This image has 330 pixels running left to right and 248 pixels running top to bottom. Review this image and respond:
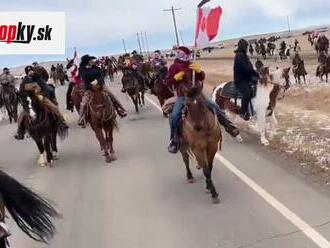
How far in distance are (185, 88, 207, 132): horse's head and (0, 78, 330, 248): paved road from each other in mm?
1121

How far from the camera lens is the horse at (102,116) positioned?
14086 millimetres

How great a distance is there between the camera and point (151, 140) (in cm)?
1638

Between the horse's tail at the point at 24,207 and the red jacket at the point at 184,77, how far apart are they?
4885 millimetres

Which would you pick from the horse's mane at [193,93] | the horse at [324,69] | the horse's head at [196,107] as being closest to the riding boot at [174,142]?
the horse's head at [196,107]

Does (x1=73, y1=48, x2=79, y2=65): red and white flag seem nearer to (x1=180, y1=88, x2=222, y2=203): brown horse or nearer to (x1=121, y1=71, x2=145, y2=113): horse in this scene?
(x1=121, y1=71, x2=145, y2=113): horse

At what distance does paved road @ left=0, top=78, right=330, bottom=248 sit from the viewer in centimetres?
809

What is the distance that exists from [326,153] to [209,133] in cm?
328

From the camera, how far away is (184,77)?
1091 centimetres

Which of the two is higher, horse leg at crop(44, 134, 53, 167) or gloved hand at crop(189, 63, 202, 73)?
gloved hand at crop(189, 63, 202, 73)

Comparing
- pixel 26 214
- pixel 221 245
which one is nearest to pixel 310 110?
pixel 221 245

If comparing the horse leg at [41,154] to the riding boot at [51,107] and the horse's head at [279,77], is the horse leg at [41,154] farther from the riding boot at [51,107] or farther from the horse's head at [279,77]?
the horse's head at [279,77]

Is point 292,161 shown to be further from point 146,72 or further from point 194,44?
point 146,72

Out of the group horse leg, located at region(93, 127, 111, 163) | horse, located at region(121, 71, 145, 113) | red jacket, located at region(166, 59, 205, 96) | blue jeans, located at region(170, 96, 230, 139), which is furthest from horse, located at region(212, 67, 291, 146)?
horse, located at region(121, 71, 145, 113)

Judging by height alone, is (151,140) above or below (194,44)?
below
